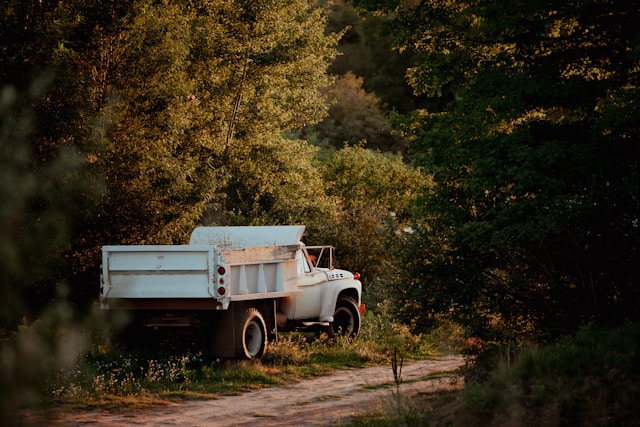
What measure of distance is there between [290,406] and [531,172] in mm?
4607

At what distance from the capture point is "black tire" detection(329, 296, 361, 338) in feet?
62.3

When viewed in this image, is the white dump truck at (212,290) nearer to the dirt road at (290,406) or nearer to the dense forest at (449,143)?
the dense forest at (449,143)

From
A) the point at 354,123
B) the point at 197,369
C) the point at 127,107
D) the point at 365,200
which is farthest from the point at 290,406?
the point at 354,123

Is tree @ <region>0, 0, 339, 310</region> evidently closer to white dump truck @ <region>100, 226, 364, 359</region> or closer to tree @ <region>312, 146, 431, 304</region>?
white dump truck @ <region>100, 226, 364, 359</region>

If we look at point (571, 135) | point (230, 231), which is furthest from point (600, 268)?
point (230, 231)

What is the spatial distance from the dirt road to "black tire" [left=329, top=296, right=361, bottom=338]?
329cm

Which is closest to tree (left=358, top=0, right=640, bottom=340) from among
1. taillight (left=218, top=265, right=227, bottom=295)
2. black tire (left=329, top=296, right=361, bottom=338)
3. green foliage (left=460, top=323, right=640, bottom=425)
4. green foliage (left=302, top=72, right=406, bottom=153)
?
green foliage (left=460, top=323, right=640, bottom=425)

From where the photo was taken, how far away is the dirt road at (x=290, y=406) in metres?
11.4

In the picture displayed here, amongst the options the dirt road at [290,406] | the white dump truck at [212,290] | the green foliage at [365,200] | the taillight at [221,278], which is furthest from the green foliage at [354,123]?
the dirt road at [290,406]

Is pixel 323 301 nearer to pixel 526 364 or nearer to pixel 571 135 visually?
pixel 571 135

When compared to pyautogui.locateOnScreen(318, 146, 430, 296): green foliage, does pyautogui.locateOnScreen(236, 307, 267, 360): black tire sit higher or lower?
lower

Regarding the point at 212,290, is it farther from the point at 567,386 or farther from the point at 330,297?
the point at 567,386

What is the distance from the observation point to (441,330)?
1429cm

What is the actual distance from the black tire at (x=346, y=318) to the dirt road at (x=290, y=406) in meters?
3.29
